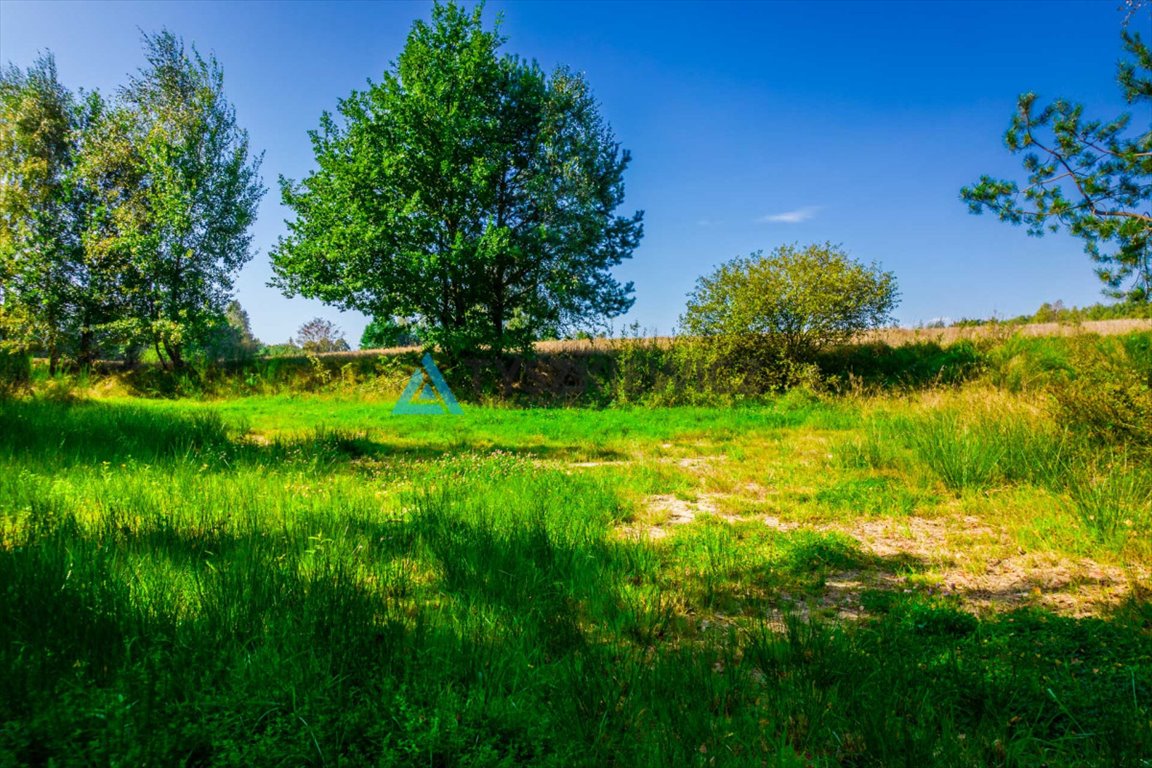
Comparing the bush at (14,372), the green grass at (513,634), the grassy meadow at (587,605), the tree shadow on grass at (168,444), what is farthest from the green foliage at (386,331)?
the green grass at (513,634)

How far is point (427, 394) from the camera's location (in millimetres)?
18047

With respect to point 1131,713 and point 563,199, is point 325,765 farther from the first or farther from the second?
point 563,199

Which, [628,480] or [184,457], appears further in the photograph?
[628,480]

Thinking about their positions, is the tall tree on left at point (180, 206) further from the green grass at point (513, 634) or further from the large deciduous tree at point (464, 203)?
the green grass at point (513, 634)

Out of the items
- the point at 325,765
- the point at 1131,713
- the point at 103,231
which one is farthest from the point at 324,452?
the point at 103,231

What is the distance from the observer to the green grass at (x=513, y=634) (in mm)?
2066

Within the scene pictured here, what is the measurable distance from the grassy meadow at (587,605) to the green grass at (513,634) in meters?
0.02

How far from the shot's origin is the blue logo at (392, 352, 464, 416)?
1535 centimetres

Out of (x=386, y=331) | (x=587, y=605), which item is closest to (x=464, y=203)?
(x=386, y=331)

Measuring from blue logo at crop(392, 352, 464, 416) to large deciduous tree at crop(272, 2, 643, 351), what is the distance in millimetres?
1578

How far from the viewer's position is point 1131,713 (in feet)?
7.54

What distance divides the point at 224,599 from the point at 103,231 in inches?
1044

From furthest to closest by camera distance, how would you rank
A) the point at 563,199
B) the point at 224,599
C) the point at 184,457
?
1. the point at 563,199
2. the point at 184,457
3. the point at 224,599

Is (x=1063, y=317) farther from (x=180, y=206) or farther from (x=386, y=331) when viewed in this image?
(x=180, y=206)
